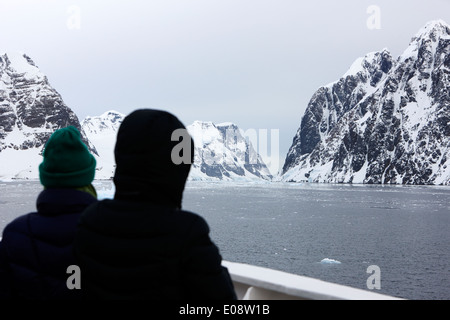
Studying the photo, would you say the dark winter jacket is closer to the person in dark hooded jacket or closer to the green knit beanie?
the green knit beanie

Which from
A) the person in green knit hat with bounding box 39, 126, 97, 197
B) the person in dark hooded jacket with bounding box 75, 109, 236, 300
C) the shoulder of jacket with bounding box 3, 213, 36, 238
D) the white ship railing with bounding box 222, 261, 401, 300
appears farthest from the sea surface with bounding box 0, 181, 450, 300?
the person in dark hooded jacket with bounding box 75, 109, 236, 300

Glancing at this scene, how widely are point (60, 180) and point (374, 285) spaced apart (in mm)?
30784

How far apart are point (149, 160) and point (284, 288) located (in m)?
2.15

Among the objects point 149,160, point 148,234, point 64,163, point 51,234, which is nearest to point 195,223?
point 148,234

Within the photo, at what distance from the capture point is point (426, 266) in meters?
36.9

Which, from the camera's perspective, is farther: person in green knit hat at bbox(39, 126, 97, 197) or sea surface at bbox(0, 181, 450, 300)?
sea surface at bbox(0, 181, 450, 300)

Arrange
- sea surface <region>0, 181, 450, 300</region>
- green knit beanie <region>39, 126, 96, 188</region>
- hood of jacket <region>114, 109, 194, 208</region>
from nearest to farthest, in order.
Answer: hood of jacket <region>114, 109, 194, 208</region>, green knit beanie <region>39, 126, 96, 188</region>, sea surface <region>0, 181, 450, 300</region>

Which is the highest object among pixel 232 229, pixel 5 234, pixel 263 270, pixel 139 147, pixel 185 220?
pixel 139 147

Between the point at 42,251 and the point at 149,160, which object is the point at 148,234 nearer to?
the point at 149,160

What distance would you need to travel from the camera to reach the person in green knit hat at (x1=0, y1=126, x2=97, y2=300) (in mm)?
3334

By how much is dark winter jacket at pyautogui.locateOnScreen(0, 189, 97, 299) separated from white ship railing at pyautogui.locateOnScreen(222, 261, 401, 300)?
5.65 ft

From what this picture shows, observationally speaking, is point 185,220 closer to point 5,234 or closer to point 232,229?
point 5,234

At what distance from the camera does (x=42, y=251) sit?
3.33 meters
